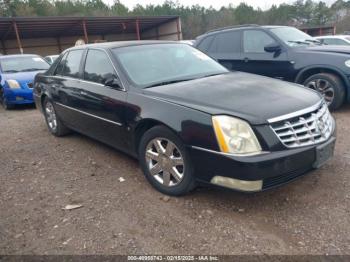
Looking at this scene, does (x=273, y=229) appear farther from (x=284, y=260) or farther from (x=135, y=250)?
(x=135, y=250)

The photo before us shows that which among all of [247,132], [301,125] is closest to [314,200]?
[301,125]

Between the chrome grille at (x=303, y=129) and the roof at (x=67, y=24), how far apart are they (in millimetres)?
22886

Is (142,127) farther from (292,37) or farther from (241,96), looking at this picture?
(292,37)

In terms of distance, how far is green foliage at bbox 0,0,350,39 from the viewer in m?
53.5

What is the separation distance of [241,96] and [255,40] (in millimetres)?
4206

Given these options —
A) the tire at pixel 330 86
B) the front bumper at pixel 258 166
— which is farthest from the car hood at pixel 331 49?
the front bumper at pixel 258 166

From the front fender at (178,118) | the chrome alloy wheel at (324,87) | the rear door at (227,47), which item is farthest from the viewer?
the rear door at (227,47)

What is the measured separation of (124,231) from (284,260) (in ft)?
4.34

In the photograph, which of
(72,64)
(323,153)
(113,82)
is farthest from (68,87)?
(323,153)

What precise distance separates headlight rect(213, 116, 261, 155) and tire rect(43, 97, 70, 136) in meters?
A: 3.54

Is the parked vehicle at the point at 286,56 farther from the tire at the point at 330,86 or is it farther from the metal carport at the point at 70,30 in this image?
the metal carport at the point at 70,30

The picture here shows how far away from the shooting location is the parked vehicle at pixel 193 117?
268 centimetres

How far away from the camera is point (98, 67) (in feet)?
13.6

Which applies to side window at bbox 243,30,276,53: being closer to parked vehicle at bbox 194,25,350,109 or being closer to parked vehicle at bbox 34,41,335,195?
parked vehicle at bbox 194,25,350,109
